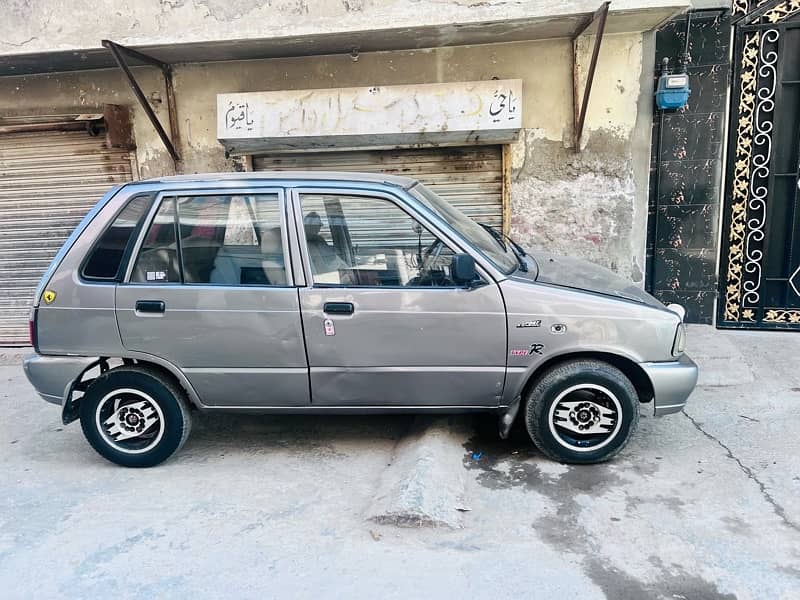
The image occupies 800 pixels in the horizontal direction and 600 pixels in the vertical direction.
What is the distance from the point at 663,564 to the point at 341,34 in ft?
16.9

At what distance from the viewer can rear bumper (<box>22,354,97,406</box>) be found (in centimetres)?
382

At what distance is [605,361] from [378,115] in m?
3.77

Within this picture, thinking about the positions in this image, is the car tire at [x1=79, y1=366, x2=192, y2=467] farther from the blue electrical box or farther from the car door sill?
the blue electrical box

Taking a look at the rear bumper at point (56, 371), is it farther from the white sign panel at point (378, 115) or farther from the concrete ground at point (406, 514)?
the white sign panel at point (378, 115)

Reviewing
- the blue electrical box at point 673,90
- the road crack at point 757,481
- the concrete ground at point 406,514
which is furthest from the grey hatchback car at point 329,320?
the blue electrical box at point 673,90

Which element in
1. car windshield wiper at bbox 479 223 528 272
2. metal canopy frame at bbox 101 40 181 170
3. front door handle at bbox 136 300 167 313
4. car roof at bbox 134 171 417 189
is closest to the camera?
front door handle at bbox 136 300 167 313

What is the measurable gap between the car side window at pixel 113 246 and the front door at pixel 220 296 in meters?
0.10

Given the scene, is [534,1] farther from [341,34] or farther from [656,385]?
[656,385]

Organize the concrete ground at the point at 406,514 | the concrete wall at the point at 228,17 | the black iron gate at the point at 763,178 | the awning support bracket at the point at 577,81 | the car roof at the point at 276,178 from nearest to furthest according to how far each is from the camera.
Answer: the concrete ground at the point at 406,514 < the car roof at the point at 276,178 < the concrete wall at the point at 228,17 < the awning support bracket at the point at 577,81 < the black iron gate at the point at 763,178

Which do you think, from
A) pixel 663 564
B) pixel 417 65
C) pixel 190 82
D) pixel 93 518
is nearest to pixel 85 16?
pixel 190 82

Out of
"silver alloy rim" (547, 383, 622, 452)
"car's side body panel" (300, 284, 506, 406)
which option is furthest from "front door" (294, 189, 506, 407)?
"silver alloy rim" (547, 383, 622, 452)

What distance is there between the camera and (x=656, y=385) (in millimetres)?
3645

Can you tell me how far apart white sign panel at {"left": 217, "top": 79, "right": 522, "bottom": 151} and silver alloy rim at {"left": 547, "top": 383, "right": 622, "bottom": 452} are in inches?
132

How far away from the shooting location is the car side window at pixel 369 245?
3.65 metres
